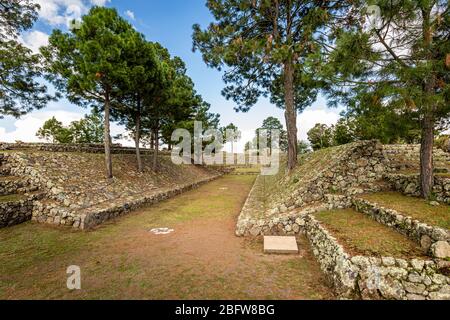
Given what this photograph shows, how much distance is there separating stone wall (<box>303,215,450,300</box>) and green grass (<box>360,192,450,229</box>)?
3.79 ft

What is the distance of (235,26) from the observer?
32.2ft

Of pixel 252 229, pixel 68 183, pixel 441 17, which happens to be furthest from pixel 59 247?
pixel 441 17

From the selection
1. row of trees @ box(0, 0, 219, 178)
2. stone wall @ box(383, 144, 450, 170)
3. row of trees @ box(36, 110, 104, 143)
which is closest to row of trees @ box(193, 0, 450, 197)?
stone wall @ box(383, 144, 450, 170)

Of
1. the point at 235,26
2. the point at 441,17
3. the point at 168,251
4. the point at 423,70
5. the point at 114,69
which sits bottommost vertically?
the point at 168,251

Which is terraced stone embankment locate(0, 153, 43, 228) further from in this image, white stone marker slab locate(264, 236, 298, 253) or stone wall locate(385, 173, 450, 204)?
stone wall locate(385, 173, 450, 204)

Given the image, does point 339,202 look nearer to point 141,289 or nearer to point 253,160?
point 141,289

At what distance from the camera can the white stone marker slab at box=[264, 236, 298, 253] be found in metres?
4.89

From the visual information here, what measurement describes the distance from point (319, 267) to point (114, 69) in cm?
1009

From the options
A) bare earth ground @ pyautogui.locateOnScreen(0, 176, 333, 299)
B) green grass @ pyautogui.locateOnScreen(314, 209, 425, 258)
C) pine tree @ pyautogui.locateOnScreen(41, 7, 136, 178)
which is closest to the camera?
bare earth ground @ pyautogui.locateOnScreen(0, 176, 333, 299)

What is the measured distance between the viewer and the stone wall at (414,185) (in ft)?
16.7

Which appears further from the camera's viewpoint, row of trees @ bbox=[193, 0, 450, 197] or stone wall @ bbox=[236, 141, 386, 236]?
stone wall @ bbox=[236, 141, 386, 236]

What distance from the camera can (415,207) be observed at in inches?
188

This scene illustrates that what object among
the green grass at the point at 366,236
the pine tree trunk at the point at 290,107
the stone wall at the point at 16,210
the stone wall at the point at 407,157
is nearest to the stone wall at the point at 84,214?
the stone wall at the point at 16,210

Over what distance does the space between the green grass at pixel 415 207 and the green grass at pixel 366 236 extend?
1.71ft
